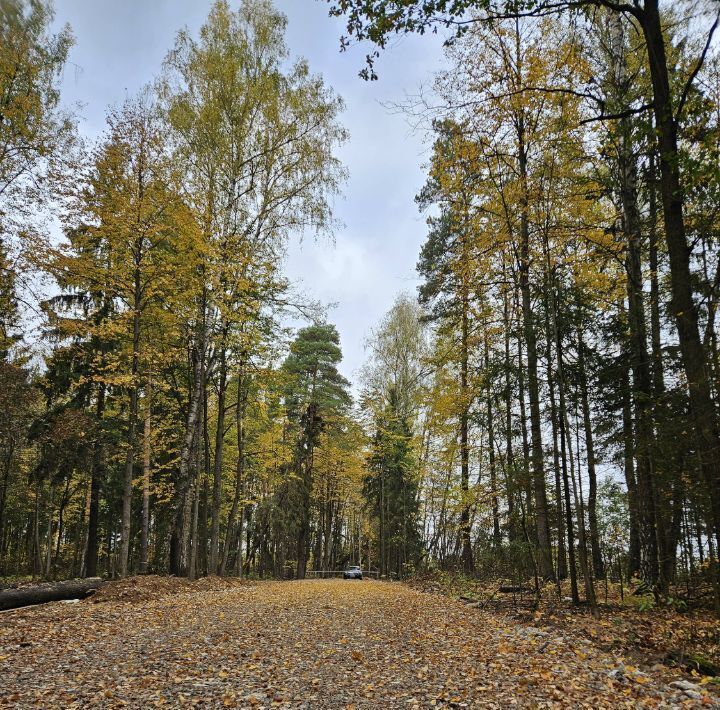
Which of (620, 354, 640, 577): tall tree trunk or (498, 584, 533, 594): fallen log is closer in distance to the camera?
(620, 354, 640, 577): tall tree trunk

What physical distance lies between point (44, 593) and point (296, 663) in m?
6.59

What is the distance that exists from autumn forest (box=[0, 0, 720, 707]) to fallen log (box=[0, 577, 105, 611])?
1366mm

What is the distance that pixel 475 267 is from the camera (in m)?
12.0

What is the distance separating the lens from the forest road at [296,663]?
4258mm

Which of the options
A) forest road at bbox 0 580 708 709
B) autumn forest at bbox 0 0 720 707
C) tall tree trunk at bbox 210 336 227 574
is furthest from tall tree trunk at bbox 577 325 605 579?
tall tree trunk at bbox 210 336 227 574

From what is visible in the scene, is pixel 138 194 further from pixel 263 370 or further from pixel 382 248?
pixel 382 248

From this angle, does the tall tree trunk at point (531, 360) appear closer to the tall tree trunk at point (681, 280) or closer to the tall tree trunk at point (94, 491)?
the tall tree trunk at point (681, 280)

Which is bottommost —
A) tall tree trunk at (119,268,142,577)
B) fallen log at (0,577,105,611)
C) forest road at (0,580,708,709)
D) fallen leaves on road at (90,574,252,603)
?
fallen leaves on road at (90,574,252,603)

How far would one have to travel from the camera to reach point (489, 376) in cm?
1012

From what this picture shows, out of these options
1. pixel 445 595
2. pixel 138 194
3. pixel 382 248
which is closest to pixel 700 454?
pixel 445 595

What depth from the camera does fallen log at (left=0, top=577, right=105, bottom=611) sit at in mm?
8438

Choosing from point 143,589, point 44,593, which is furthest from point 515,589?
point 44,593

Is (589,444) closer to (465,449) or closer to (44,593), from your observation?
(465,449)

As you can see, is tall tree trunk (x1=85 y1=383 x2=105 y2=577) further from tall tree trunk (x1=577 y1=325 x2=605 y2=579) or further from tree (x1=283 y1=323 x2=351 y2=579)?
tall tree trunk (x1=577 y1=325 x2=605 y2=579)
